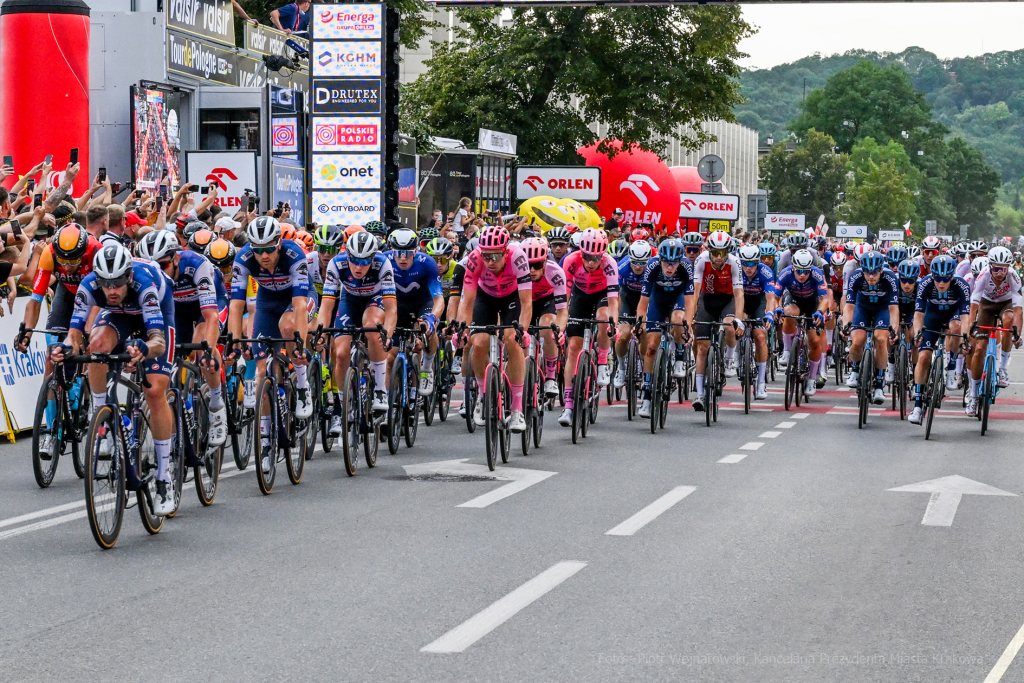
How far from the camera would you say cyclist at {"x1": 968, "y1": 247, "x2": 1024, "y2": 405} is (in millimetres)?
16000


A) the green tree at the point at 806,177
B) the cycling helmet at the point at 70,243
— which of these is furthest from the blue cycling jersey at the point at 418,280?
the green tree at the point at 806,177

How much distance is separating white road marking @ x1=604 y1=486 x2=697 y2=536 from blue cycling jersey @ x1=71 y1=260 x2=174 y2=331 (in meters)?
2.90

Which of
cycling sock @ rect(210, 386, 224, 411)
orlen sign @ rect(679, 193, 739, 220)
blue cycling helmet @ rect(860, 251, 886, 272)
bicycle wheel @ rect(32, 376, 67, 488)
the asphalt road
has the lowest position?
the asphalt road

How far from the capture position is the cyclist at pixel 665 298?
53.3 ft

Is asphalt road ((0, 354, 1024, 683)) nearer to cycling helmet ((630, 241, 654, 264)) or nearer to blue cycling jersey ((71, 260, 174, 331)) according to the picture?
blue cycling jersey ((71, 260, 174, 331))

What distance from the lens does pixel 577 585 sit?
755 centimetres

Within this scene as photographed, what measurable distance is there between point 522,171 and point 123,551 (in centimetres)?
2644

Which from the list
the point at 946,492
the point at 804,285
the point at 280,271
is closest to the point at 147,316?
the point at 280,271

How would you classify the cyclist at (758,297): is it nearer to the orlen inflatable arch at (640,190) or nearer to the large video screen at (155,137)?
the large video screen at (155,137)

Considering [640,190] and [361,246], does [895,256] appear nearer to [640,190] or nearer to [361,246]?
[361,246]

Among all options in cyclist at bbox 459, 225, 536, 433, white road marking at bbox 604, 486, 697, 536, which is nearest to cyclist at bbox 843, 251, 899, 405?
cyclist at bbox 459, 225, 536, 433

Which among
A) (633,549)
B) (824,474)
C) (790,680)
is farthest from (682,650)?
(824,474)

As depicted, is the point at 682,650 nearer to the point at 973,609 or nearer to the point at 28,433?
the point at 973,609

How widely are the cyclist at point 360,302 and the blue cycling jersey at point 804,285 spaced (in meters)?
7.79
